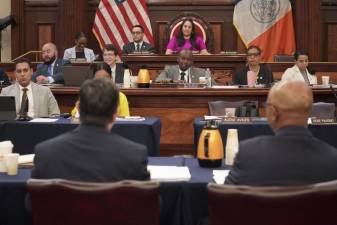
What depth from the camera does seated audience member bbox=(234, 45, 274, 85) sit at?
310 inches

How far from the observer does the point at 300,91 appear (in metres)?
2.48

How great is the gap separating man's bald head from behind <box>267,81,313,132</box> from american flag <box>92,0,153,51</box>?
851cm

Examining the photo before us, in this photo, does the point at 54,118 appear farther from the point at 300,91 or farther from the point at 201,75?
the point at 300,91

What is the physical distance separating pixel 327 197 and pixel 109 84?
1.04 m

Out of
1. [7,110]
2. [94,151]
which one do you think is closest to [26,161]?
[94,151]

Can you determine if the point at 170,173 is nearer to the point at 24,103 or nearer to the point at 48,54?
the point at 24,103

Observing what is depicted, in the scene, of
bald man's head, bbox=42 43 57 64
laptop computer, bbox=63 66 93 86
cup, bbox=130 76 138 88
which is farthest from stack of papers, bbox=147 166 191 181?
bald man's head, bbox=42 43 57 64

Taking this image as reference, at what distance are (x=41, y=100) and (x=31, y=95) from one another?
118mm

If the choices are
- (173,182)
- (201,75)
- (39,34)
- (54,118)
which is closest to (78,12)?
(39,34)

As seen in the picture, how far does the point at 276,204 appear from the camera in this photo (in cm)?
206

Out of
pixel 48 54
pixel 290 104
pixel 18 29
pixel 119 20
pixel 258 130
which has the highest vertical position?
pixel 119 20

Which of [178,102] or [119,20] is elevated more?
[119,20]

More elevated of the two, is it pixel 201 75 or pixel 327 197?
pixel 201 75

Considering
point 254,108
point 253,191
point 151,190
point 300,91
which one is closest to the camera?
point 253,191
